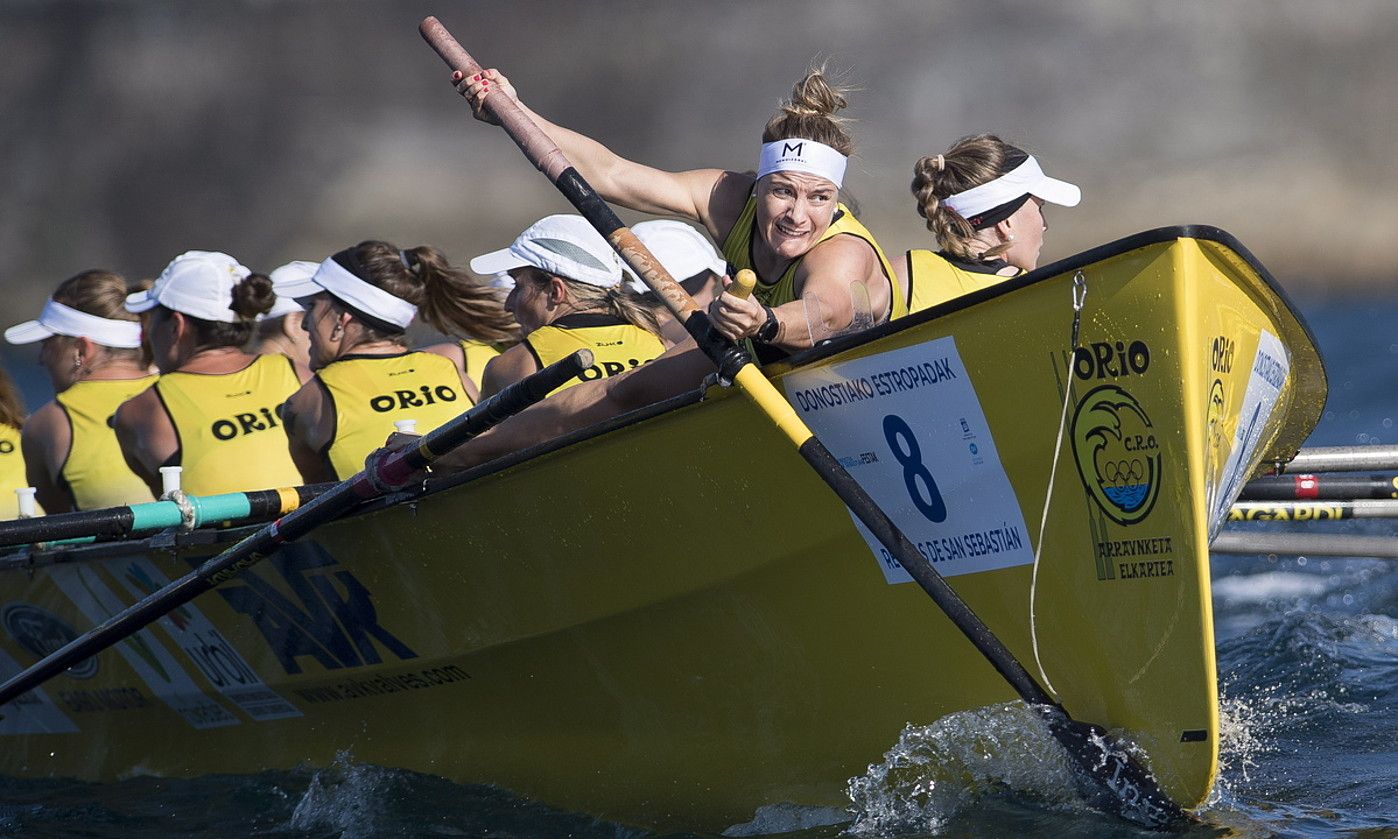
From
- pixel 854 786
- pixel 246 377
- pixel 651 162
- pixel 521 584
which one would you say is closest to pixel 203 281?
pixel 246 377

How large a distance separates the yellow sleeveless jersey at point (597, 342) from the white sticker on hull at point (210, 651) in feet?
4.95

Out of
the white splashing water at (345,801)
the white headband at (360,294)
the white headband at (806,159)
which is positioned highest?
the white headband at (806,159)

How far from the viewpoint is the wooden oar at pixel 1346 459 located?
5617mm

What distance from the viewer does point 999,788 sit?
3840 mm

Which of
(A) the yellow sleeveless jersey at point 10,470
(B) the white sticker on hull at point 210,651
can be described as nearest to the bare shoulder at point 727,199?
(B) the white sticker on hull at point 210,651

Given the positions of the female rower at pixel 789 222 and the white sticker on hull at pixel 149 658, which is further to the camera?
the white sticker on hull at pixel 149 658

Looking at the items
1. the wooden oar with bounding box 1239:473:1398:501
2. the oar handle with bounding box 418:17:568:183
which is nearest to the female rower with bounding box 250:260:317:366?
the oar handle with bounding box 418:17:568:183

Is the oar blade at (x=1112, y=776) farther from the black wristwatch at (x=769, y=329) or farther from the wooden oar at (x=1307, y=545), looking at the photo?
the wooden oar at (x=1307, y=545)

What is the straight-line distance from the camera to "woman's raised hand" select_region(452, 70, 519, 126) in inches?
176

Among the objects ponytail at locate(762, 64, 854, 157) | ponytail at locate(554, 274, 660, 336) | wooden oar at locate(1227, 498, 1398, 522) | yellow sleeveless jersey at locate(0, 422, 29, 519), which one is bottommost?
wooden oar at locate(1227, 498, 1398, 522)

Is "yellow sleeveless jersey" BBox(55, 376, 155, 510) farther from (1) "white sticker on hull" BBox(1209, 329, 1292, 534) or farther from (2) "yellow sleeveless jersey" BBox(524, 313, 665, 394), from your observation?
(1) "white sticker on hull" BBox(1209, 329, 1292, 534)

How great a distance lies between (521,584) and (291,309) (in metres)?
3.09

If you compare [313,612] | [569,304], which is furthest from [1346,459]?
[313,612]

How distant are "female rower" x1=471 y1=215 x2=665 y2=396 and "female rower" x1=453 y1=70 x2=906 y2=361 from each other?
0.66m
